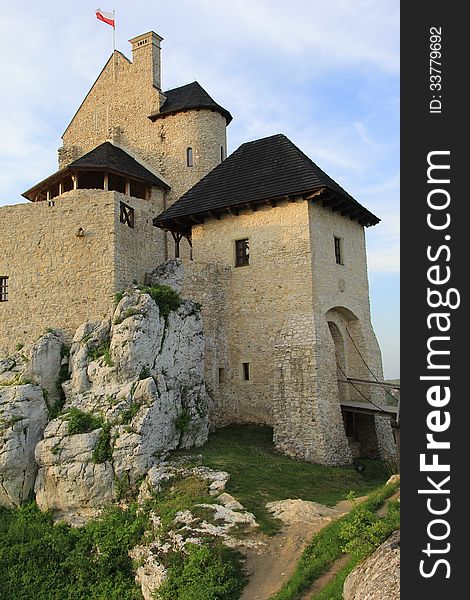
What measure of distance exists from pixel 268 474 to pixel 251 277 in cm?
696

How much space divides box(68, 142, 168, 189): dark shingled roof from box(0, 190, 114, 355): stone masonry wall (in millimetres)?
4672

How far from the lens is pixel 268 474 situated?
1518 centimetres

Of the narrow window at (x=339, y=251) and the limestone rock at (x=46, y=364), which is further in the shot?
the narrow window at (x=339, y=251)

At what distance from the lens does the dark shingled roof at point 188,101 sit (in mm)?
26469

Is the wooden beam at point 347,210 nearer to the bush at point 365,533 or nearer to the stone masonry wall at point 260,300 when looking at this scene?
the stone masonry wall at point 260,300

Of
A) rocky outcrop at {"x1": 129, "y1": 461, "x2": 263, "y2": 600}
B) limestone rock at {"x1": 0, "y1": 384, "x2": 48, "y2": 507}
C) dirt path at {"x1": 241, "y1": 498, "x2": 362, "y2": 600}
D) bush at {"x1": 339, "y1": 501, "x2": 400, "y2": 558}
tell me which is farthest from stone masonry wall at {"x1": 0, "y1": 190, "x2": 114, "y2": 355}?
bush at {"x1": 339, "y1": 501, "x2": 400, "y2": 558}

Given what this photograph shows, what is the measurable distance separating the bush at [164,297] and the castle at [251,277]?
3.65ft

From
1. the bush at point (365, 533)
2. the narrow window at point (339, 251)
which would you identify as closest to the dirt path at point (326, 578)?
the bush at point (365, 533)

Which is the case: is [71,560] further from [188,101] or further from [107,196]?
[188,101]

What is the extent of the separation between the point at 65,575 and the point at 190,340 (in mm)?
7108

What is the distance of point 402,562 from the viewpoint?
556 cm

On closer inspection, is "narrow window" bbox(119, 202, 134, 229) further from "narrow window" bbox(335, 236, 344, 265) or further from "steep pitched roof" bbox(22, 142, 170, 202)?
"narrow window" bbox(335, 236, 344, 265)

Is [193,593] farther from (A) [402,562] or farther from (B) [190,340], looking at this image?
(B) [190,340]

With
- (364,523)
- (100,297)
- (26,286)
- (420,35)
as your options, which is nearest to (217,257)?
(100,297)
